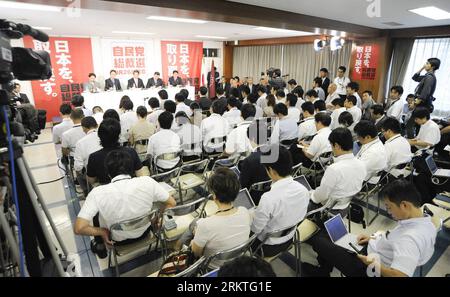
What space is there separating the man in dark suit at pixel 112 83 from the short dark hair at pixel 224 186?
8438mm

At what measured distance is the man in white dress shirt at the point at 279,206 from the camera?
75.1 inches

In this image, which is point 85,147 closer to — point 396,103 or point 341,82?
point 396,103

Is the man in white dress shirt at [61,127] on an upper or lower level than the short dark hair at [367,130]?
lower

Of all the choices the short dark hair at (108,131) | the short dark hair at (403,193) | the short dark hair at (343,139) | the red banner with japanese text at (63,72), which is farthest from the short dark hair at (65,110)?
the red banner with japanese text at (63,72)

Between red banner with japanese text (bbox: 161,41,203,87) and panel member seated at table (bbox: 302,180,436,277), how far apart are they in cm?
1054

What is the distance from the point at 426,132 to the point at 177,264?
4.11 meters

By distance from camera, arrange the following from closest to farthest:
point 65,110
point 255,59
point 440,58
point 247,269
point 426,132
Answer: point 247,269
point 426,132
point 65,110
point 440,58
point 255,59

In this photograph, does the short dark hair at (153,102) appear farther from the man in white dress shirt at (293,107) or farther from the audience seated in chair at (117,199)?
the audience seated in chair at (117,199)

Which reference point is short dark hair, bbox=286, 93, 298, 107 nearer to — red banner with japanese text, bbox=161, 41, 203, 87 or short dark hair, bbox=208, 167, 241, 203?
short dark hair, bbox=208, 167, 241, 203

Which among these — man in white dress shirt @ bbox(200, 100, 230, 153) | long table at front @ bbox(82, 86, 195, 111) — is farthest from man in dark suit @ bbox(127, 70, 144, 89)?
man in white dress shirt @ bbox(200, 100, 230, 153)

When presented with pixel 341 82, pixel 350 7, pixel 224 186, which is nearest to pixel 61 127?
pixel 224 186

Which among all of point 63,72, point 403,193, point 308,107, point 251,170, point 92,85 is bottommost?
point 251,170

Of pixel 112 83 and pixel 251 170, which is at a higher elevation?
pixel 112 83

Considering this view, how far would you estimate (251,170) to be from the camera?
2.71 m
